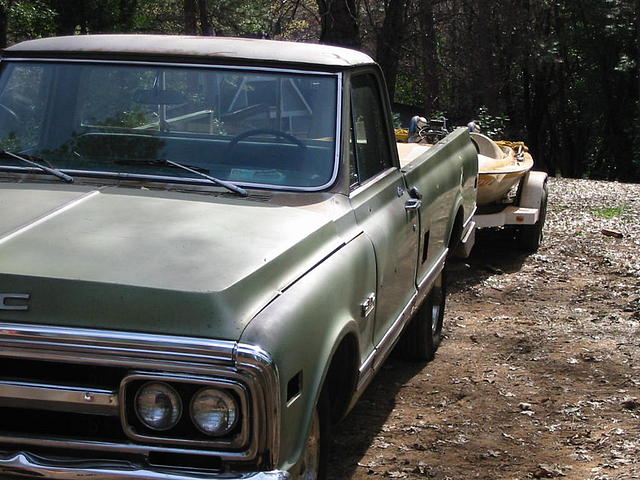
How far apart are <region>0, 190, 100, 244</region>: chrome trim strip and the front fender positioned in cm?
90

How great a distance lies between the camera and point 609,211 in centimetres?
1172

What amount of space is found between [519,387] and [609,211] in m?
6.59

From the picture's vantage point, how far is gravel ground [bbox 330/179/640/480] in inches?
179

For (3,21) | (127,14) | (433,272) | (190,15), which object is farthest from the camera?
(190,15)

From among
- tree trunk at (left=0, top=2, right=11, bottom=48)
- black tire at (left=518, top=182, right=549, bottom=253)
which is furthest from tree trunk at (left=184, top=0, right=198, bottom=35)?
black tire at (left=518, top=182, right=549, bottom=253)

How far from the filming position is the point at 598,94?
2688 cm

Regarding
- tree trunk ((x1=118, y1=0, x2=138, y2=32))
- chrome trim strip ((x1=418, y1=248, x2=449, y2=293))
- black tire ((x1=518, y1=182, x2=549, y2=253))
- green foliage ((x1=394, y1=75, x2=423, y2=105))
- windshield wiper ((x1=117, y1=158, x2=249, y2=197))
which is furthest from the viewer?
green foliage ((x1=394, y1=75, x2=423, y2=105))

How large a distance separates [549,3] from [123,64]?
2346 cm

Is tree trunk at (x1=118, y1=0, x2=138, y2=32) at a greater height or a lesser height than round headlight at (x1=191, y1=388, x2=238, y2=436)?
greater

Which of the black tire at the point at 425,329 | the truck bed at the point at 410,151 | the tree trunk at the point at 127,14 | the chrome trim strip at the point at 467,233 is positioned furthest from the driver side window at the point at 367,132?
the tree trunk at the point at 127,14

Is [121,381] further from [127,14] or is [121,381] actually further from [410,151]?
[127,14]

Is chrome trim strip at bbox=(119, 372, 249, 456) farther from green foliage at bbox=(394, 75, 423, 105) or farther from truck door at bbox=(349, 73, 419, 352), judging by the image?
green foliage at bbox=(394, 75, 423, 105)

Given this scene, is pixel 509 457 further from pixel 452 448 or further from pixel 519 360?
pixel 519 360

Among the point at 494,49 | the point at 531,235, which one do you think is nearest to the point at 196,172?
the point at 531,235
